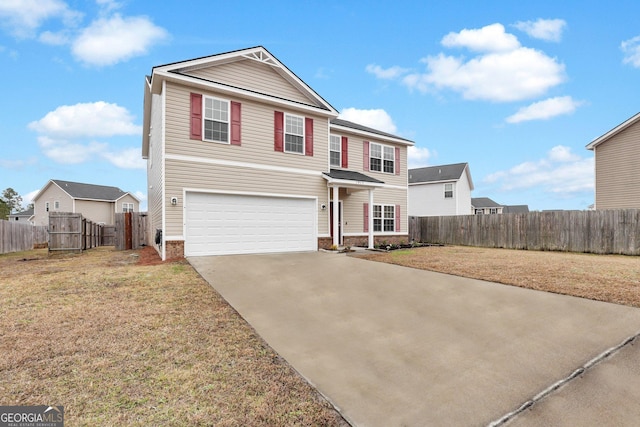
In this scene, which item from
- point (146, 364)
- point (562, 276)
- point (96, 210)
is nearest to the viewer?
point (146, 364)

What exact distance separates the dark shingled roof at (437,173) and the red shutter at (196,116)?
77.1 feet

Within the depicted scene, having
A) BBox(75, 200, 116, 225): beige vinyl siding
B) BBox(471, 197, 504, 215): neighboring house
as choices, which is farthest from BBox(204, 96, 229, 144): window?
BBox(471, 197, 504, 215): neighboring house

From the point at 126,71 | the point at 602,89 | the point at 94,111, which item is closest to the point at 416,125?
the point at 602,89

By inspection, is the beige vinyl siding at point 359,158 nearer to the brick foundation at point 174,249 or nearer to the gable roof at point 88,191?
the brick foundation at point 174,249

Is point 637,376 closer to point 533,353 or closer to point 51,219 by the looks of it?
point 533,353

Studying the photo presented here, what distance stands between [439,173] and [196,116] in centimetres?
2488

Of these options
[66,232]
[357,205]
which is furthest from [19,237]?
[357,205]

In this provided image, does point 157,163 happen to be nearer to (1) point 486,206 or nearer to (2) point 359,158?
(2) point 359,158

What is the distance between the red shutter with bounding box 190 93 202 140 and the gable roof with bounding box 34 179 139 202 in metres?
30.3

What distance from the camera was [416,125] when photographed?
19844 millimetres

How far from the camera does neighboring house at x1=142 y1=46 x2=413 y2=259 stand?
1041 cm

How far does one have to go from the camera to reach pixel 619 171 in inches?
694

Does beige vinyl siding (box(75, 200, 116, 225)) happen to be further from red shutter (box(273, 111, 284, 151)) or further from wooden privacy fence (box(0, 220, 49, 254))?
red shutter (box(273, 111, 284, 151))

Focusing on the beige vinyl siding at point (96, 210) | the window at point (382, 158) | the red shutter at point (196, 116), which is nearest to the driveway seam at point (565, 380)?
the red shutter at point (196, 116)
